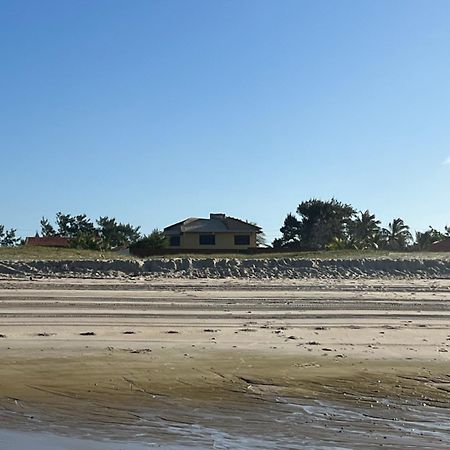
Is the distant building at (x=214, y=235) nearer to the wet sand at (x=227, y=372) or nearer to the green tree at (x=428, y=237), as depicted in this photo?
the green tree at (x=428, y=237)

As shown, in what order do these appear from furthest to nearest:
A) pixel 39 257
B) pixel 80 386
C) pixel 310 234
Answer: pixel 310 234
pixel 39 257
pixel 80 386

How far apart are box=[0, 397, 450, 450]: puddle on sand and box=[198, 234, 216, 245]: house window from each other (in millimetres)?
56944

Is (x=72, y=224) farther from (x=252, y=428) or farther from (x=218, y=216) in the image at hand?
(x=252, y=428)

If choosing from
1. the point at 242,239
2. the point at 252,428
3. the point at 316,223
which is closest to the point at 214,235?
the point at 242,239

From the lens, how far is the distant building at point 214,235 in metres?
66.8

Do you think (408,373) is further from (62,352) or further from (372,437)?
(62,352)

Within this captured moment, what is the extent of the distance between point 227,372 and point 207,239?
55.8 meters

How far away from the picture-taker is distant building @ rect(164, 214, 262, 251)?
219ft

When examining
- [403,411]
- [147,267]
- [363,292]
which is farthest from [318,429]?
[147,267]

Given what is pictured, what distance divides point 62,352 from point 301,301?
9363 millimetres

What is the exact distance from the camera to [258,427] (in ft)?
28.8

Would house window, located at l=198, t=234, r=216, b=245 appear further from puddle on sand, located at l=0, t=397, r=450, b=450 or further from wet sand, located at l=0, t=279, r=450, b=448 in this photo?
puddle on sand, located at l=0, t=397, r=450, b=450

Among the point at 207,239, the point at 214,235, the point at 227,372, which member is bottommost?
the point at 227,372

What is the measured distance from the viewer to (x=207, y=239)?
6700cm
